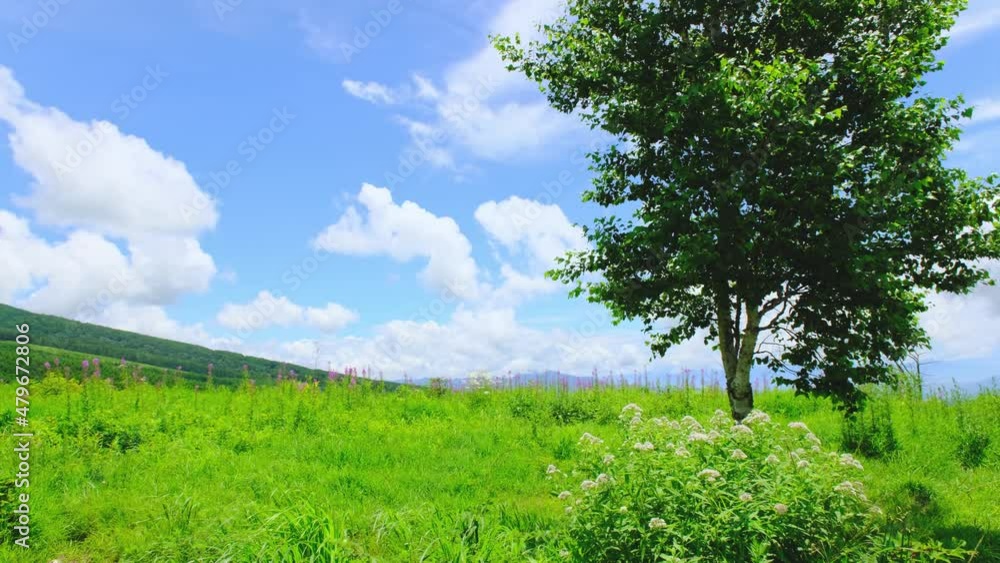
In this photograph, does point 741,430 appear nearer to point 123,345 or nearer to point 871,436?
point 871,436

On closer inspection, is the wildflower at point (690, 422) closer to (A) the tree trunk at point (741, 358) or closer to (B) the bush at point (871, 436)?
(A) the tree trunk at point (741, 358)

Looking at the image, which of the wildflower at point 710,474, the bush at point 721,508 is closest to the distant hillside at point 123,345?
the bush at point 721,508

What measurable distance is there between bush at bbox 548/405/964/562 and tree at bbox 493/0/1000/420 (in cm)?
337

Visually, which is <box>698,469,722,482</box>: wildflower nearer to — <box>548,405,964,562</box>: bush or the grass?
<box>548,405,964,562</box>: bush

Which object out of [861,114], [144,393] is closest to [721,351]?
[861,114]

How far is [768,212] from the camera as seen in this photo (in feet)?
28.5

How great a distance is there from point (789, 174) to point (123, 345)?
16374 centimetres

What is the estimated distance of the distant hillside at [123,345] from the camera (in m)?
122

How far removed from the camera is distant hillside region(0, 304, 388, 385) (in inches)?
4788

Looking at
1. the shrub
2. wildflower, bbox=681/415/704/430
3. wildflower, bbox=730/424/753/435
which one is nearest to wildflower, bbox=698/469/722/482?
wildflower, bbox=730/424/753/435

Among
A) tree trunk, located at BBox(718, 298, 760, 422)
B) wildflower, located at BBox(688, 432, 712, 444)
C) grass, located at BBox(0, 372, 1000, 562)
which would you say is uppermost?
tree trunk, located at BBox(718, 298, 760, 422)

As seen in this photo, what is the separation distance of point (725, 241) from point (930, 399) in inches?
383

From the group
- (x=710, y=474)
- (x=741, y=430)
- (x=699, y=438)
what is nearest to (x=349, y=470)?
(x=699, y=438)

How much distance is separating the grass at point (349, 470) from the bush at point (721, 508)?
78 cm
